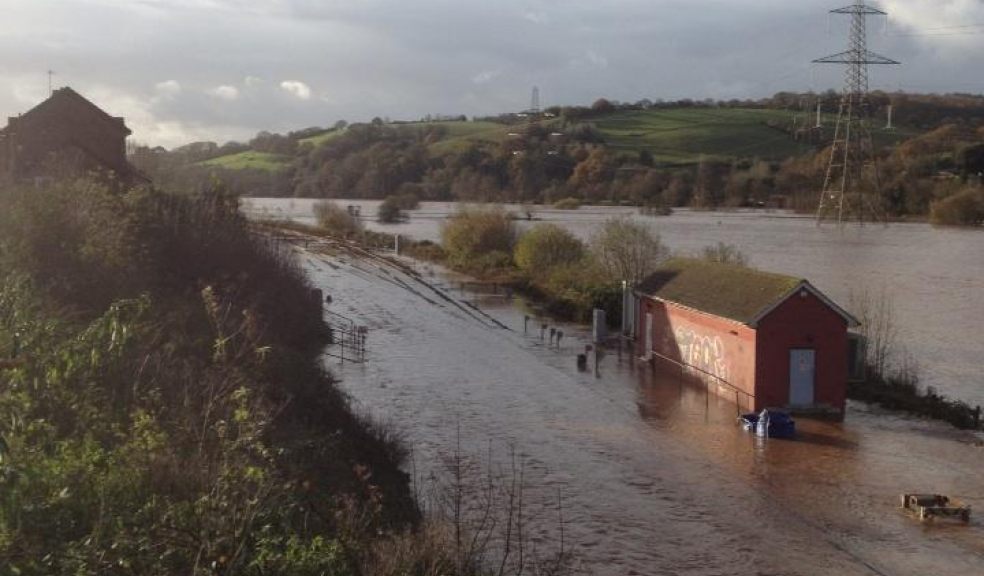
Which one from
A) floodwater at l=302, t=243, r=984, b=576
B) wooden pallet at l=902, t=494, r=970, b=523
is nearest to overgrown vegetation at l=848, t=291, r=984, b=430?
floodwater at l=302, t=243, r=984, b=576

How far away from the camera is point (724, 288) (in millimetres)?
25375

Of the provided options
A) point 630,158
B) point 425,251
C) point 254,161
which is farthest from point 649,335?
point 254,161

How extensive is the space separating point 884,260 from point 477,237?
20.5 meters

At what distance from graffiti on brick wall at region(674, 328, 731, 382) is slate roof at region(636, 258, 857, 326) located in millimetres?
710

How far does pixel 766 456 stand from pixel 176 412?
486 inches

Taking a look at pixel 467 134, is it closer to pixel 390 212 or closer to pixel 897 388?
pixel 390 212

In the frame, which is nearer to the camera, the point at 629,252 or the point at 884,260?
the point at 629,252

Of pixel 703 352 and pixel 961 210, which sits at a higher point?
pixel 961 210

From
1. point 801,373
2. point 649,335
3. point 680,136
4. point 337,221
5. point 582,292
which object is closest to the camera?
point 801,373

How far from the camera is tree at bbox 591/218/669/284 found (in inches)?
1569

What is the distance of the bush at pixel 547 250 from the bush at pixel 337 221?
1017 inches

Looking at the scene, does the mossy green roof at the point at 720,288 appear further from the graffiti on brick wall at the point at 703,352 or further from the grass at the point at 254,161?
the grass at the point at 254,161

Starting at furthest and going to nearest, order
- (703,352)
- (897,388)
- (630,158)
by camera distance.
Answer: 1. (630,158)
2. (703,352)
3. (897,388)

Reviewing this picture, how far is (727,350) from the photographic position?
24.0 metres
